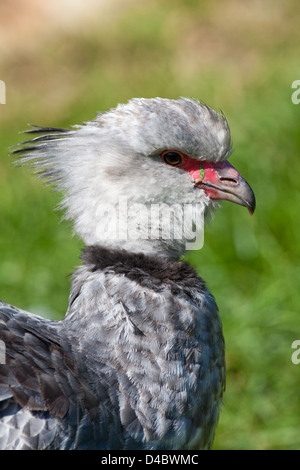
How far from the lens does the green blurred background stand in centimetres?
304

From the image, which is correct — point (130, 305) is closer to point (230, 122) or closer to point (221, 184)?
point (221, 184)

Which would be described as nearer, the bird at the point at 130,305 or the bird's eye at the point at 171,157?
the bird at the point at 130,305

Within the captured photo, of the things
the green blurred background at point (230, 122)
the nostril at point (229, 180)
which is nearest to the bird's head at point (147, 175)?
the nostril at point (229, 180)

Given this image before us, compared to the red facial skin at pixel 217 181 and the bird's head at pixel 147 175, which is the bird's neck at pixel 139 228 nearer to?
the bird's head at pixel 147 175

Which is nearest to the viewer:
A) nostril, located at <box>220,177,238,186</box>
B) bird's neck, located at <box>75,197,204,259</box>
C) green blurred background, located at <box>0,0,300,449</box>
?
bird's neck, located at <box>75,197,204,259</box>

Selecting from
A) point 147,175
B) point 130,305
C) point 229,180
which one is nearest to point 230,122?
point 229,180

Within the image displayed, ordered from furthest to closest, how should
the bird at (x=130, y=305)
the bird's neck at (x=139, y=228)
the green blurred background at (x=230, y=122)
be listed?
the green blurred background at (x=230, y=122), the bird's neck at (x=139, y=228), the bird at (x=130, y=305)

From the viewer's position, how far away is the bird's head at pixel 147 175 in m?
2.00

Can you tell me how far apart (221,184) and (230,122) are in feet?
7.35

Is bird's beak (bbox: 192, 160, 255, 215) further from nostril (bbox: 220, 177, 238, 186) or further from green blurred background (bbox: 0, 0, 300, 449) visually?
green blurred background (bbox: 0, 0, 300, 449)

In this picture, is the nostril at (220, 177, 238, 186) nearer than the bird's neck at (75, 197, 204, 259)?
No

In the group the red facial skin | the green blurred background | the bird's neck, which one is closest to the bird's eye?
the red facial skin

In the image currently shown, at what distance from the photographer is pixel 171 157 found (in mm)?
2062
